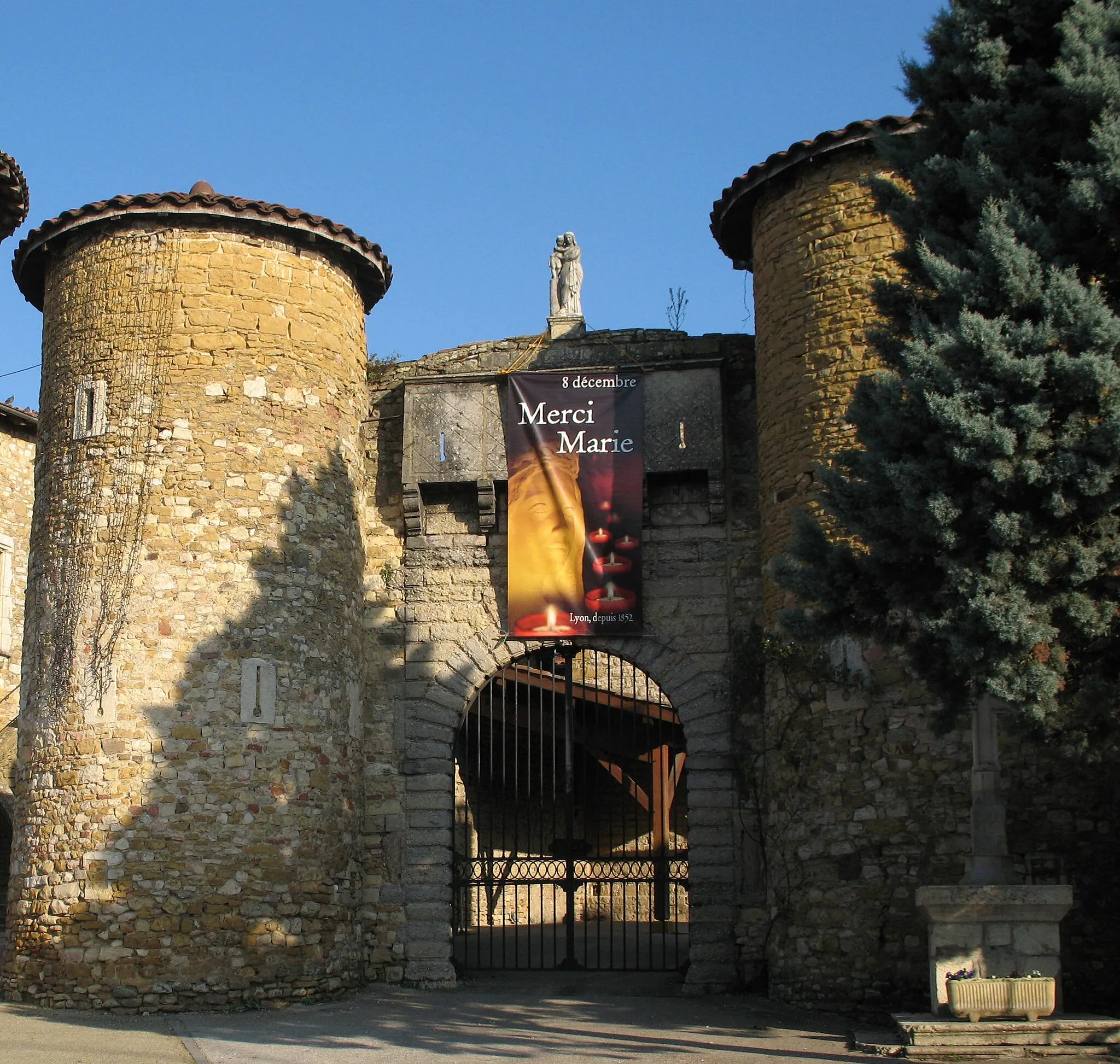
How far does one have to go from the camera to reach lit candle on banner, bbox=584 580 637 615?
1398cm

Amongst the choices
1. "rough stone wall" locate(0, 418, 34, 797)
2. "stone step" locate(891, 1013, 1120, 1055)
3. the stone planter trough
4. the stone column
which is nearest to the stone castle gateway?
the stone column

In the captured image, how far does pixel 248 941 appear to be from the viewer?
40.3 feet

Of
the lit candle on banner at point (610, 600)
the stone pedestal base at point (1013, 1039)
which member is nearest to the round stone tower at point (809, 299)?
the lit candle on banner at point (610, 600)

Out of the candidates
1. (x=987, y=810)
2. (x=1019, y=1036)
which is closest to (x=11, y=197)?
(x=987, y=810)

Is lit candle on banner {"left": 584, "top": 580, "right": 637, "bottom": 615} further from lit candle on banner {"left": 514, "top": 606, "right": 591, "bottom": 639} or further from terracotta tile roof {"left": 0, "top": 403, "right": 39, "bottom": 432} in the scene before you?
terracotta tile roof {"left": 0, "top": 403, "right": 39, "bottom": 432}

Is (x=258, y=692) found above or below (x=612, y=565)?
below

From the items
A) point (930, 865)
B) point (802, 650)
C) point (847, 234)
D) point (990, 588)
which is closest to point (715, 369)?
point (847, 234)

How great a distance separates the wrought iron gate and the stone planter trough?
4746 millimetres

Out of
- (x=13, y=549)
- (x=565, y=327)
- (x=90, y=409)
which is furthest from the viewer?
(x=13, y=549)

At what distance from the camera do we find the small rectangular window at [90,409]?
13328 mm

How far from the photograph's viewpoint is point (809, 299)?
1308 centimetres

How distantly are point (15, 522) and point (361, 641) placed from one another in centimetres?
724

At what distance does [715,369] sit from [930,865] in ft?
16.7

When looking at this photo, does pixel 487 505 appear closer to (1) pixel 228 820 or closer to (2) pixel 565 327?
(2) pixel 565 327
